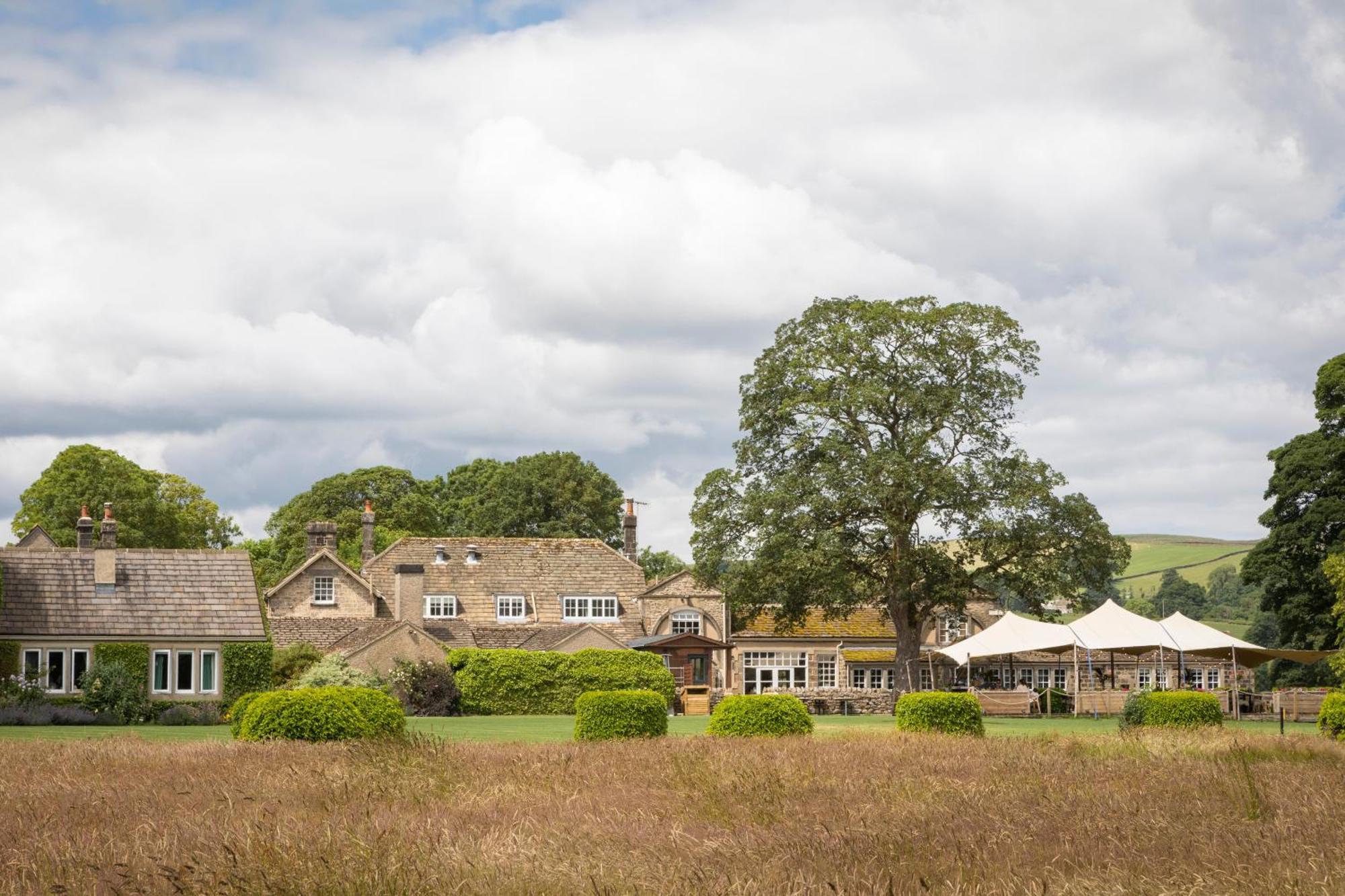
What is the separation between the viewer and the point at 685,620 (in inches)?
2458

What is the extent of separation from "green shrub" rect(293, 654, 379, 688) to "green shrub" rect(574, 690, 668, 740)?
19.1 meters

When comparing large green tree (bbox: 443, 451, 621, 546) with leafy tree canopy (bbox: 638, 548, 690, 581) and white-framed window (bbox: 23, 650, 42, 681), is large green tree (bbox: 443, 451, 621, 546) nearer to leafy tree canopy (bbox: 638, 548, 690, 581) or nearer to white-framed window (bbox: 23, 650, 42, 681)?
leafy tree canopy (bbox: 638, 548, 690, 581)

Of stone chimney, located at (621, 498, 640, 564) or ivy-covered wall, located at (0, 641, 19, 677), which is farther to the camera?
stone chimney, located at (621, 498, 640, 564)

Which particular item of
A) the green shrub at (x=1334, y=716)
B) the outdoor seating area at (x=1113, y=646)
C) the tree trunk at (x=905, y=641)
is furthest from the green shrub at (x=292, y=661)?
the green shrub at (x=1334, y=716)

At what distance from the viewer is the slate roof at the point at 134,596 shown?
141ft

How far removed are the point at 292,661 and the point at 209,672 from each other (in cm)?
473

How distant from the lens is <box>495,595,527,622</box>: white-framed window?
2464 inches

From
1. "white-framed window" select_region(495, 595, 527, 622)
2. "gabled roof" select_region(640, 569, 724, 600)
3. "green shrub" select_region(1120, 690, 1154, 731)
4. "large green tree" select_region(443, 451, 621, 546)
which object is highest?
→ "large green tree" select_region(443, 451, 621, 546)

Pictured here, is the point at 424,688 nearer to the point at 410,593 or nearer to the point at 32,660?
the point at 410,593

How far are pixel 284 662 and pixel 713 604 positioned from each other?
69.5ft

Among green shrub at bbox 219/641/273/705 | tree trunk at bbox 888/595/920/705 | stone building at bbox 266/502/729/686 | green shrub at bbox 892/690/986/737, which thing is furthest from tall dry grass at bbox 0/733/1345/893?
stone building at bbox 266/502/729/686

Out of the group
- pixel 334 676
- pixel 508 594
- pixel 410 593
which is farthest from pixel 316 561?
pixel 334 676

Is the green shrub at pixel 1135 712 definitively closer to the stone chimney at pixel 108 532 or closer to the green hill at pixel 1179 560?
the stone chimney at pixel 108 532

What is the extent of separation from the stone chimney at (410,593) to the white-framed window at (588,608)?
25.5ft
